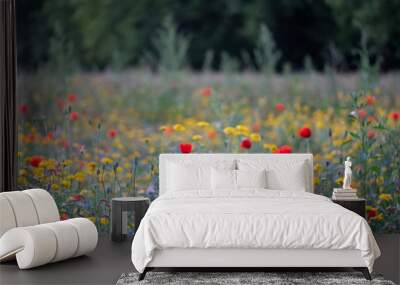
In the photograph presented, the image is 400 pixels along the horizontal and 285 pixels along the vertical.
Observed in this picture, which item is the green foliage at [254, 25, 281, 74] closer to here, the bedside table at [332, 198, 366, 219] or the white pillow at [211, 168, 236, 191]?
the white pillow at [211, 168, 236, 191]

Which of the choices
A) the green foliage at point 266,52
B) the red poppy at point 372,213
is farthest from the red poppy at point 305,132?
the red poppy at point 372,213

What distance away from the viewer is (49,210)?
6371mm

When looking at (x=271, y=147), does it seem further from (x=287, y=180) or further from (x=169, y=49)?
(x=169, y=49)

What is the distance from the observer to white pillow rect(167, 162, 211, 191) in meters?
6.99

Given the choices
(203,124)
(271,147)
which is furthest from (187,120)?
(271,147)

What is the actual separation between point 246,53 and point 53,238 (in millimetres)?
3471

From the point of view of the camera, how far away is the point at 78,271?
18.5 ft

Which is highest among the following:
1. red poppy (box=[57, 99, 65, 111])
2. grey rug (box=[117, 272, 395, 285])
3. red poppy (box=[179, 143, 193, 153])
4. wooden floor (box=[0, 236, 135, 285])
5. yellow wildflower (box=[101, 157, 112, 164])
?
red poppy (box=[57, 99, 65, 111])

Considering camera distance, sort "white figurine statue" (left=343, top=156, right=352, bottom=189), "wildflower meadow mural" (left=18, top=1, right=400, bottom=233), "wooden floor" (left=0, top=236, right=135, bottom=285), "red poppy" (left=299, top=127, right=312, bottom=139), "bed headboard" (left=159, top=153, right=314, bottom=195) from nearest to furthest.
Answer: "wooden floor" (left=0, top=236, right=135, bottom=285)
"white figurine statue" (left=343, top=156, right=352, bottom=189)
"bed headboard" (left=159, top=153, right=314, bottom=195)
"red poppy" (left=299, top=127, right=312, bottom=139)
"wildflower meadow mural" (left=18, top=1, right=400, bottom=233)

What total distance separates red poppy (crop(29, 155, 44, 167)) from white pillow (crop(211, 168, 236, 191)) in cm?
211

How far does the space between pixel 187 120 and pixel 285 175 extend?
150cm

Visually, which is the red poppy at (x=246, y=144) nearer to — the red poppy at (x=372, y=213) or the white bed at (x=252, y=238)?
the red poppy at (x=372, y=213)

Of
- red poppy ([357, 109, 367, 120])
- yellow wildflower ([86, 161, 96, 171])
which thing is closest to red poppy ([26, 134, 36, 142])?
yellow wildflower ([86, 161, 96, 171])

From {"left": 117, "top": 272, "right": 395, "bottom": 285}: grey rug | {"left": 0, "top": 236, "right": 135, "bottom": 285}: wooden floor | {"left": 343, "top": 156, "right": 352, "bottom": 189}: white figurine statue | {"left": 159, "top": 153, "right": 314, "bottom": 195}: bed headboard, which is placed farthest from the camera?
{"left": 159, "top": 153, "right": 314, "bottom": 195}: bed headboard
